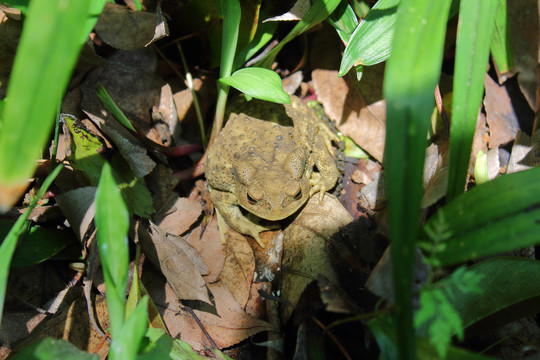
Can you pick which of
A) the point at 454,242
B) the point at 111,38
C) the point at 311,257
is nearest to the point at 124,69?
the point at 111,38

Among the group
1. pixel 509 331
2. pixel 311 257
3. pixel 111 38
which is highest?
pixel 111 38

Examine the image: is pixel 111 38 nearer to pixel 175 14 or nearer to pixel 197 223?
pixel 175 14

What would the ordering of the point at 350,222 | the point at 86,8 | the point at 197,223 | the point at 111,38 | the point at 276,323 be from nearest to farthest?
the point at 86,8, the point at 276,323, the point at 111,38, the point at 350,222, the point at 197,223

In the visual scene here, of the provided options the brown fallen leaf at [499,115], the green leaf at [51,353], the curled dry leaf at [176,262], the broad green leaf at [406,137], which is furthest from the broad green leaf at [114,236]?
the brown fallen leaf at [499,115]

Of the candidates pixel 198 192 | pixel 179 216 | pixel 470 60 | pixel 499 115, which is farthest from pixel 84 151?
pixel 499 115

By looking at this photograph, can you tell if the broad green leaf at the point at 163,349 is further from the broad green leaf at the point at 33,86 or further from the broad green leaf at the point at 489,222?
the broad green leaf at the point at 489,222

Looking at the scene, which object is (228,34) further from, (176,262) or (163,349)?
(163,349)

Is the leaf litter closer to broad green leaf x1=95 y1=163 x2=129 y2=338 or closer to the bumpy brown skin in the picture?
the bumpy brown skin
